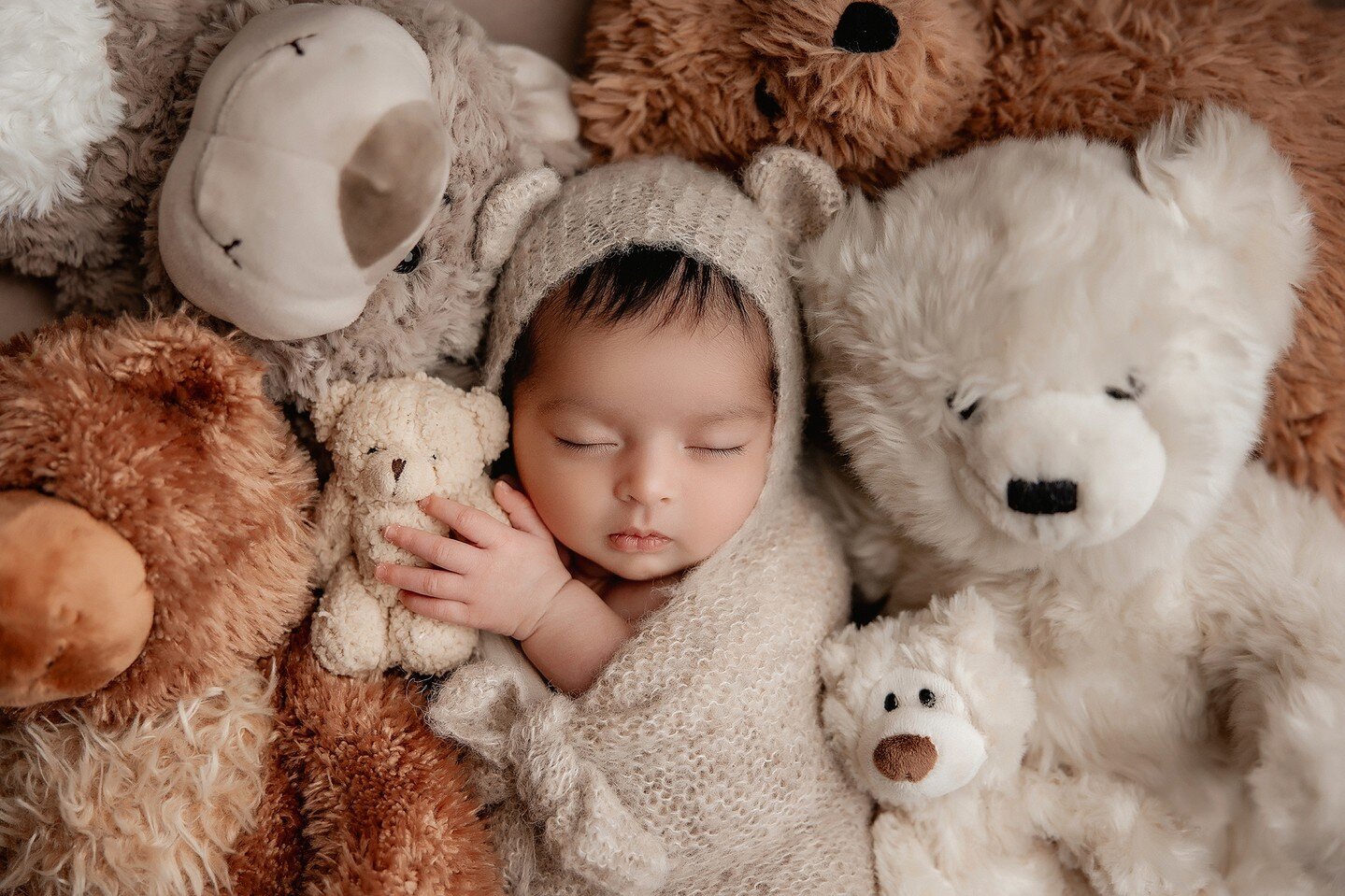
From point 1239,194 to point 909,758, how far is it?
0.65m

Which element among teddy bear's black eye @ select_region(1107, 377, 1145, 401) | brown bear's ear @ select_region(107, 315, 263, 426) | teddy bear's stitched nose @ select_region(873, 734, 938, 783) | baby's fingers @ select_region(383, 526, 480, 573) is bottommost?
teddy bear's stitched nose @ select_region(873, 734, 938, 783)

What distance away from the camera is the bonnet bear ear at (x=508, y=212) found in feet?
3.49

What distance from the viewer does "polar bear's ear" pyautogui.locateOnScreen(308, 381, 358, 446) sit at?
1.01m

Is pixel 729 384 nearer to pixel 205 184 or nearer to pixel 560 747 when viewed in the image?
pixel 560 747

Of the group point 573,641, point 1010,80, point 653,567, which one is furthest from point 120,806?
point 1010,80

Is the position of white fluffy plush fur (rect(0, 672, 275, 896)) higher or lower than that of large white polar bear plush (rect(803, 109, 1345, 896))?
lower

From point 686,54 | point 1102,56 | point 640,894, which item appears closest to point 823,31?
point 686,54

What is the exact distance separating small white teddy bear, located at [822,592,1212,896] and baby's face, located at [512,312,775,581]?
0.23 m

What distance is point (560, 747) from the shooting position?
0.95m

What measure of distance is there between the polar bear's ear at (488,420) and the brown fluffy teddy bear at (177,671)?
0.20 m

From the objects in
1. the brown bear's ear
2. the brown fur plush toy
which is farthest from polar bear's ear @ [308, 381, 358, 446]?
the brown fur plush toy

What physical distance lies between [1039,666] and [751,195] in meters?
0.65

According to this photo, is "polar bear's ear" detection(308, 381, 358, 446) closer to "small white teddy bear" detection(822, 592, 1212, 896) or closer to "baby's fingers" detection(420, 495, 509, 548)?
"baby's fingers" detection(420, 495, 509, 548)

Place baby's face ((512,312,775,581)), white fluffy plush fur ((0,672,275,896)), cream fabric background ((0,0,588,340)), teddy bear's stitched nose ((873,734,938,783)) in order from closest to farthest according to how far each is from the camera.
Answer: white fluffy plush fur ((0,672,275,896)), teddy bear's stitched nose ((873,734,938,783)), baby's face ((512,312,775,581)), cream fabric background ((0,0,588,340))
